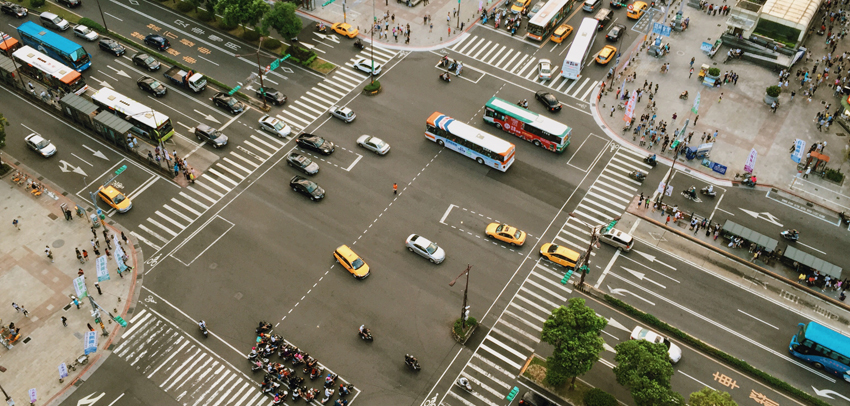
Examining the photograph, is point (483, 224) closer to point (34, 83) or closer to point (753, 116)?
point (753, 116)

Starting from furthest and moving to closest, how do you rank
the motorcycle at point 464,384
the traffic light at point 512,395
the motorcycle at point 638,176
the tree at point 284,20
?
the tree at point 284,20
the motorcycle at point 638,176
the motorcycle at point 464,384
the traffic light at point 512,395

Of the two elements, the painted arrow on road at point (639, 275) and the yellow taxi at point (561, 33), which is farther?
the yellow taxi at point (561, 33)

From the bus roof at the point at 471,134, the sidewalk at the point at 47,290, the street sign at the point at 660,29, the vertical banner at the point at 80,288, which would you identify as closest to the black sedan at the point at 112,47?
the sidewalk at the point at 47,290

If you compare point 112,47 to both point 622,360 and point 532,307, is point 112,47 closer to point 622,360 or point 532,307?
point 532,307

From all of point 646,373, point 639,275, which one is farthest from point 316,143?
point 646,373

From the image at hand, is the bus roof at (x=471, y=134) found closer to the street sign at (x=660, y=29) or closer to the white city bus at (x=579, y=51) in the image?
the white city bus at (x=579, y=51)

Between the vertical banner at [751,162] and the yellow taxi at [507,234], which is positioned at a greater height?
the vertical banner at [751,162]

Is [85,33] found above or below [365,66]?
below
